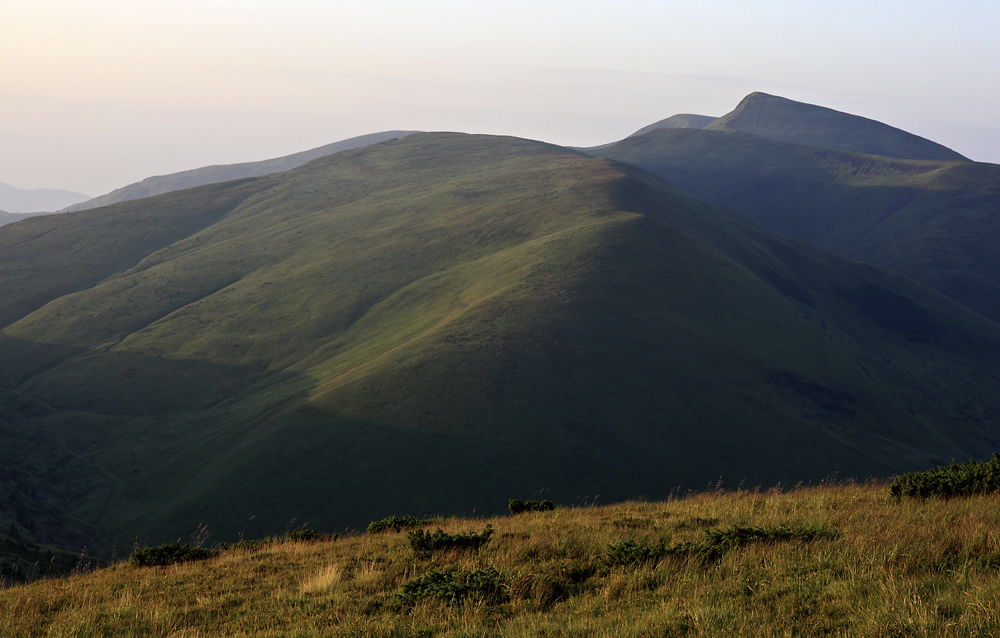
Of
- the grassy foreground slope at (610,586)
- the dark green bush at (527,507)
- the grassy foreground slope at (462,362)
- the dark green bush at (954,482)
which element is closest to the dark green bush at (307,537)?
the grassy foreground slope at (610,586)

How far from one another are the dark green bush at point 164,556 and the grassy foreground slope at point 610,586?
1.09m

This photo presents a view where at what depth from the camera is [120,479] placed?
186 feet

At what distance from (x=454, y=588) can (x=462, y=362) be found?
53.2m

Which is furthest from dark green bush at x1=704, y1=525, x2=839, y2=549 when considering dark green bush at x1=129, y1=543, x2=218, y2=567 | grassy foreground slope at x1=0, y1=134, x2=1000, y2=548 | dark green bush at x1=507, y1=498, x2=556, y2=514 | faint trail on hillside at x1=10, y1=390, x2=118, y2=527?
faint trail on hillside at x1=10, y1=390, x2=118, y2=527

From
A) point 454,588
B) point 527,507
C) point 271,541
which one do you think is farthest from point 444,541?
point 271,541

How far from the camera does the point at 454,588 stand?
9391mm

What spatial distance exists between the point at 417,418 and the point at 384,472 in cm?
715

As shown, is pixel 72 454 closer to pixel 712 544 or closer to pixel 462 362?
pixel 462 362

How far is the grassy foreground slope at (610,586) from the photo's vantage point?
297 inches

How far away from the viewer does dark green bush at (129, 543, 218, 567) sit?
1451cm

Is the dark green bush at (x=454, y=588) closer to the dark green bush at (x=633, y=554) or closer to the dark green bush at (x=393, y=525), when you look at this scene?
the dark green bush at (x=633, y=554)

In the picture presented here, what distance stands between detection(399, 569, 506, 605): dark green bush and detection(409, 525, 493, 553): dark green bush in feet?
7.53

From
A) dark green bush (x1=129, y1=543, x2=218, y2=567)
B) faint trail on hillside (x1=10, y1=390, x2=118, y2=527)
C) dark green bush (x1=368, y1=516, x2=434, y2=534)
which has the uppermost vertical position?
dark green bush (x1=129, y1=543, x2=218, y2=567)

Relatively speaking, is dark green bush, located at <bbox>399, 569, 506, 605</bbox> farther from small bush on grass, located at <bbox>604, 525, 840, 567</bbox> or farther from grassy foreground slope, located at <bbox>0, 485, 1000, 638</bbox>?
small bush on grass, located at <bbox>604, 525, 840, 567</bbox>
